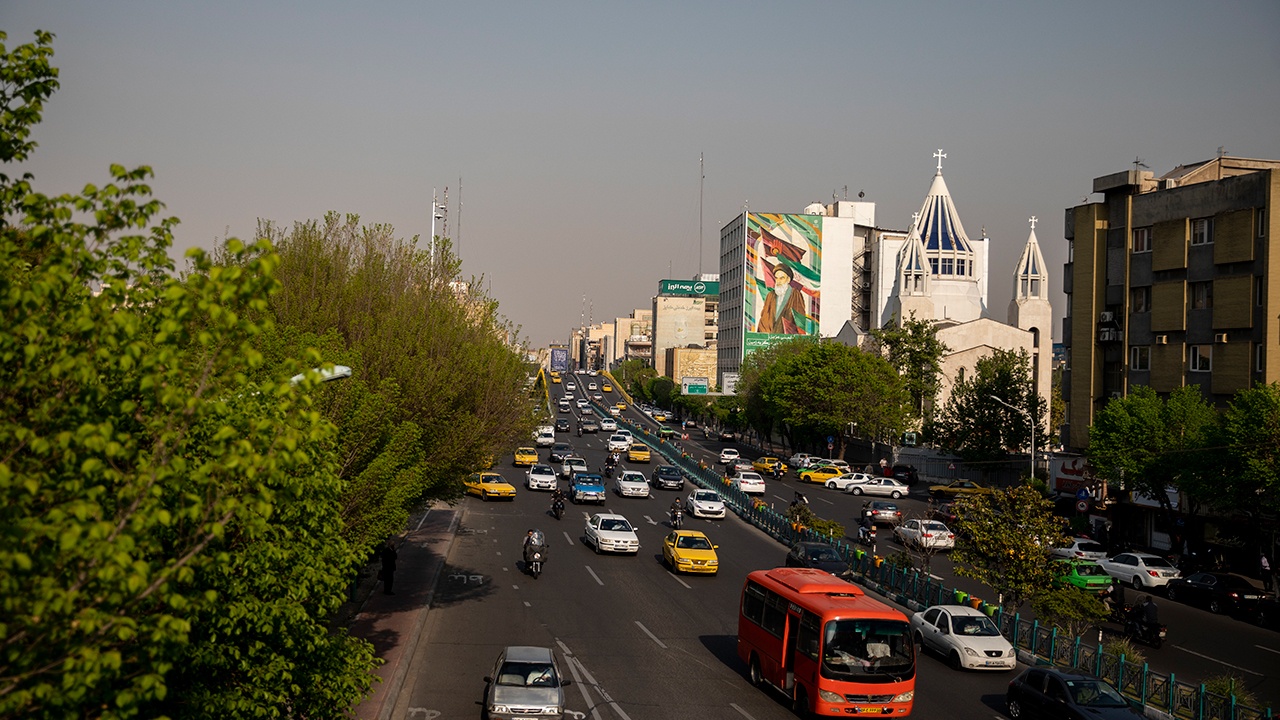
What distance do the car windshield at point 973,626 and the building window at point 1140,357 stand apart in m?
31.5

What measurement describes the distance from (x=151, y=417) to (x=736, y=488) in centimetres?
4564

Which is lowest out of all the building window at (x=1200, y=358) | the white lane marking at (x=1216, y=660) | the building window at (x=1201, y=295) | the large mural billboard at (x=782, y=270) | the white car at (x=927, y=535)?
the white lane marking at (x=1216, y=660)

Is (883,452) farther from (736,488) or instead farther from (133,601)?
(133,601)

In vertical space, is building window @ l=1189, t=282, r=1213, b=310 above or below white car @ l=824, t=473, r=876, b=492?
above

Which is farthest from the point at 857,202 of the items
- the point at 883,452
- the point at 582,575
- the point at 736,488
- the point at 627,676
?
the point at 627,676

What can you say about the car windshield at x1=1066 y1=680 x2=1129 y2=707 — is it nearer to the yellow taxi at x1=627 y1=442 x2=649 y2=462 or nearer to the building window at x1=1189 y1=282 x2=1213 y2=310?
the building window at x1=1189 y1=282 x2=1213 y2=310

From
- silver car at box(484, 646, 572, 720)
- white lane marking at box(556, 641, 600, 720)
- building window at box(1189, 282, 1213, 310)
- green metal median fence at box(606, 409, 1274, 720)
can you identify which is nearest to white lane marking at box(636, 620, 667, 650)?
white lane marking at box(556, 641, 600, 720)

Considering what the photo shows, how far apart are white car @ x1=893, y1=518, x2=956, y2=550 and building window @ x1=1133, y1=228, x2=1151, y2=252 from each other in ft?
62.5

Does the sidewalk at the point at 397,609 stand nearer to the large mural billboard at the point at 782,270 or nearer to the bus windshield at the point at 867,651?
the bus windshield at the point at 867,651

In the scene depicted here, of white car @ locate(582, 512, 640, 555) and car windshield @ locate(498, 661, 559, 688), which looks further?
white car @ locate(582, 512, 640, 555)

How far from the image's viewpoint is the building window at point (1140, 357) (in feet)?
163

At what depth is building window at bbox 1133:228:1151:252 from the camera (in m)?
49.4

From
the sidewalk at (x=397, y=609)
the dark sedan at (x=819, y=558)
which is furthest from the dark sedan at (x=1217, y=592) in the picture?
the sidewalk at (x=397, y=609)

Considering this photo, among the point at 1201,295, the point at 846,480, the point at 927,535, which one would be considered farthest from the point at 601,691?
the point at 846,480
